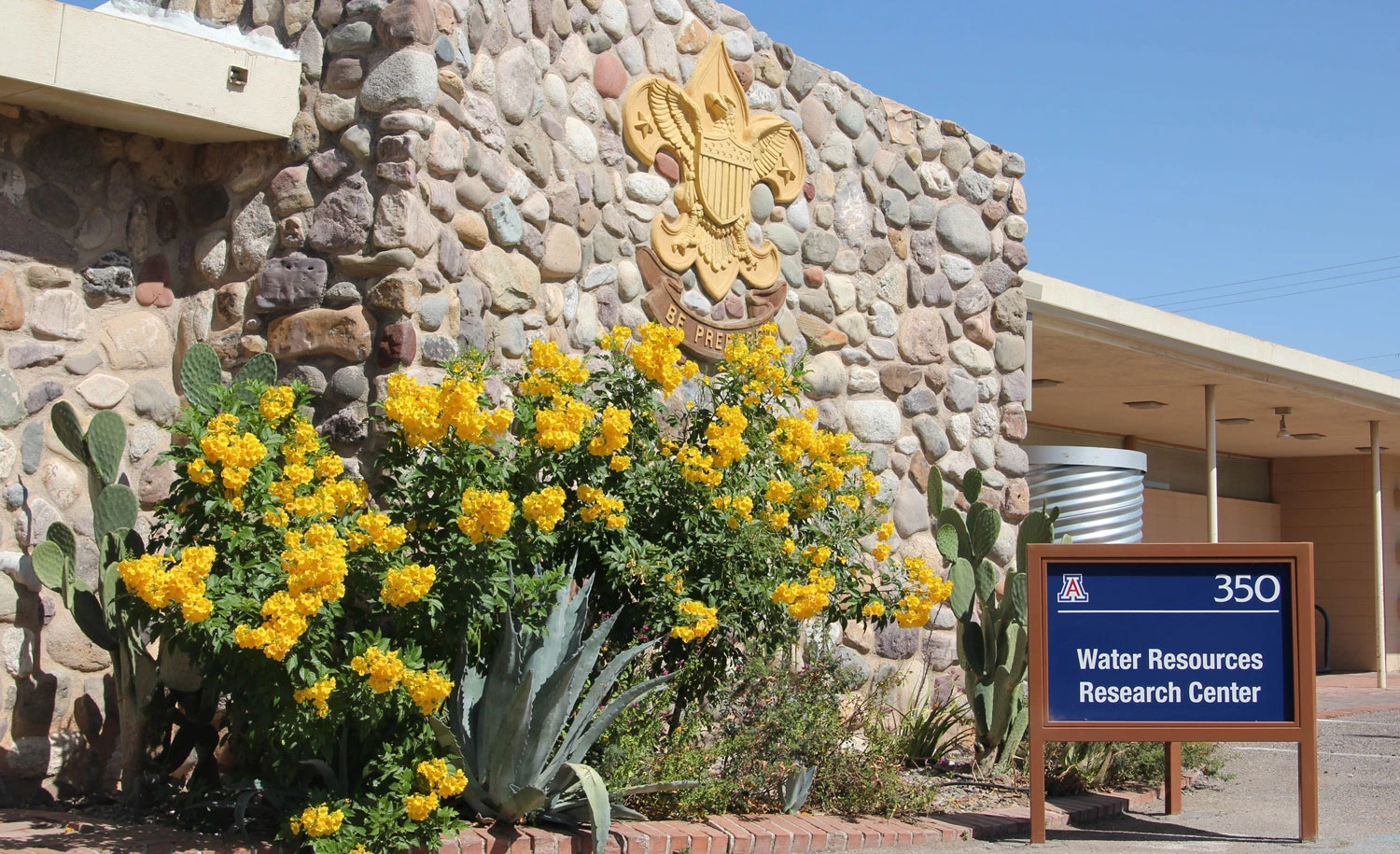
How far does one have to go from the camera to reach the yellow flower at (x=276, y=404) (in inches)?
189

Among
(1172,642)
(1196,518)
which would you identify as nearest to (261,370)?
(1172,642)

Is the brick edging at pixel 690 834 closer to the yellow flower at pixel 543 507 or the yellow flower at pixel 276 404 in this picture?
the yellow flower at pixel 543 507

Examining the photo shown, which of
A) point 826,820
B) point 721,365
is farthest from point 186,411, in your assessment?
point 826,820

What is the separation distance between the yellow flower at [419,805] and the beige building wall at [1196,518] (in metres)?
13.5

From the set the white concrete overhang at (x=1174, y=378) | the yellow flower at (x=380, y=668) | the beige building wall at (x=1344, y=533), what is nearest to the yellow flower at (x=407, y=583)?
the yellow flower at (x=380, y=668)

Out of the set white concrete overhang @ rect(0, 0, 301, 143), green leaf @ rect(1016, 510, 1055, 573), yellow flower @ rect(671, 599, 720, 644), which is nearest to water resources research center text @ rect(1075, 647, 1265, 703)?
green leaf @ rect(1016, 510, 1055, 573)

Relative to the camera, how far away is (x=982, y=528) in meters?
7.36

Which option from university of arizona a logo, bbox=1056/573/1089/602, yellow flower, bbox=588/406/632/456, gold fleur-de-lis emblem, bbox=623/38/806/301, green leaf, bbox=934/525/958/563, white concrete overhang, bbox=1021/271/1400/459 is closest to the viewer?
yellow flower, bbox=588/406/632/456

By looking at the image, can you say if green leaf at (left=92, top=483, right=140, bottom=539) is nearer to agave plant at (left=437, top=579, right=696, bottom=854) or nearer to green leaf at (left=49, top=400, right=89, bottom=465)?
green leaf at (left=49, top=400, right=89, bottom=465)

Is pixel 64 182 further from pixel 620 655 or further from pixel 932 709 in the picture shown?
pixel 932 709

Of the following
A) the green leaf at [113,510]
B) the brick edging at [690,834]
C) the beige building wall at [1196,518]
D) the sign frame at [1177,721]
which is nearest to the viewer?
the brick edging at [690,834]

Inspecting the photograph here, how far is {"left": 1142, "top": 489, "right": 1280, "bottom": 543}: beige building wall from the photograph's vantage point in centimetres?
1766

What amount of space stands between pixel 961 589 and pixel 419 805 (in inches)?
139

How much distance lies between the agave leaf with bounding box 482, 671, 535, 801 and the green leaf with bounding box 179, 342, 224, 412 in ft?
5.21
